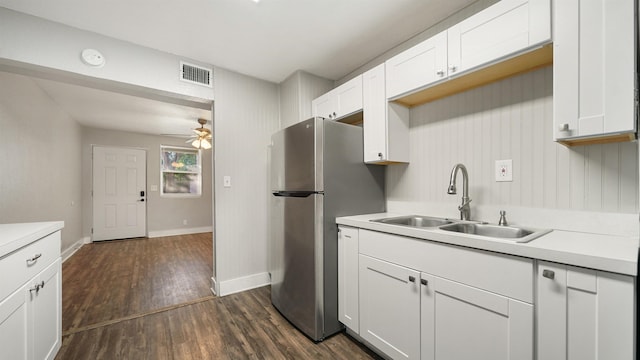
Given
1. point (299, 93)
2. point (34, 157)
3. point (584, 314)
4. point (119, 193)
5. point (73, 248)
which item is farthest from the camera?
point (119, 193)

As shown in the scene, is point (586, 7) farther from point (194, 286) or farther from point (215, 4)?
Answer: point (194, 286)

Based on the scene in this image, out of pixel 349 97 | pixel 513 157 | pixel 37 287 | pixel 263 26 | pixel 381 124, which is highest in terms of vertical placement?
pixel 263 26

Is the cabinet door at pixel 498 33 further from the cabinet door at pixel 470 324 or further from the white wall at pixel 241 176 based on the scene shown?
the white wall at pixel 241 176

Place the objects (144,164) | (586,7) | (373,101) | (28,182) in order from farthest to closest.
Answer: (144,164) < (28,182) < (373,101) < (586,7)

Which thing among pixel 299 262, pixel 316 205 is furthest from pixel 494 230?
pixel 299 262

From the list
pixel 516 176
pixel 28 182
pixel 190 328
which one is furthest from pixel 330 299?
pixel 28 182

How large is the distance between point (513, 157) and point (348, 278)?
137 cm

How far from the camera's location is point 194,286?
114 inches

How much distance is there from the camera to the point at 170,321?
2.15 metres

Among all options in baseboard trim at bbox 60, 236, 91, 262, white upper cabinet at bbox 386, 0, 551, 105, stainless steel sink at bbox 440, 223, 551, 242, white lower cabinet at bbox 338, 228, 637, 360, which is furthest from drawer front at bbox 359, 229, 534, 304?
baseboard trim at bbox 60, 236, 91, 262

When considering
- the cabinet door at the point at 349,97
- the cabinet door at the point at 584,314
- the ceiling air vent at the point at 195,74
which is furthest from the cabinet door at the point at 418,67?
the ceiling air vent at the point at 195,74

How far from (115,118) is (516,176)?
589cm

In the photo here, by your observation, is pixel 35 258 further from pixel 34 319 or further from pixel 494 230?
pixel 494 230

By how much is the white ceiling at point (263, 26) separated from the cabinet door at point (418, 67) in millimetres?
383
